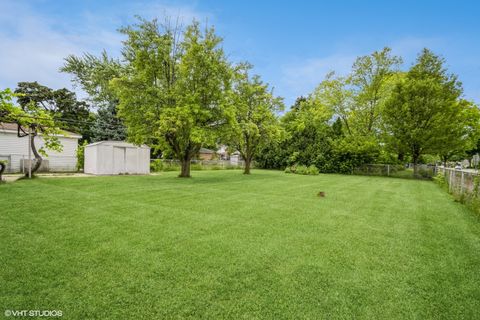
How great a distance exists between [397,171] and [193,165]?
59.6 feet

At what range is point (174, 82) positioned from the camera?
13062mm

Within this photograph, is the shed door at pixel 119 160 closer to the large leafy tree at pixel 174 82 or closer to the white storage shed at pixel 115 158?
the white storage shed at pixel 115 158

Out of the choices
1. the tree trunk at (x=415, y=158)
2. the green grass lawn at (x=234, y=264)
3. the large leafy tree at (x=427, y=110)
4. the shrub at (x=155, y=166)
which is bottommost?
the green grass lawn at (x=234, y=264)

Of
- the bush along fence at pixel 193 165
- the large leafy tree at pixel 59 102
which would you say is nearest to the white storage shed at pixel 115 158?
the bush along fence at pixel 193 165

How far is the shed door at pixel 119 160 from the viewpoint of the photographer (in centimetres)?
1490

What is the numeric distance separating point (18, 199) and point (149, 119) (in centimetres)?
659

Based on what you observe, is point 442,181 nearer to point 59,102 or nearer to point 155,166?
point 155,166

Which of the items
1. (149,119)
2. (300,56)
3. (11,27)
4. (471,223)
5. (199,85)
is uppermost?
(300,56)

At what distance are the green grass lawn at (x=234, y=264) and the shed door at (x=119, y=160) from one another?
995 cm

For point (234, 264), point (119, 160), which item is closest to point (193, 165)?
point (119, 160)

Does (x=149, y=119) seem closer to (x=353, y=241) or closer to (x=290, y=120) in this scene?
(x=353, y=241)

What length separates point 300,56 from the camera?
1680cm

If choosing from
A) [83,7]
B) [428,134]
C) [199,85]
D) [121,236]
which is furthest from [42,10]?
[428,134]

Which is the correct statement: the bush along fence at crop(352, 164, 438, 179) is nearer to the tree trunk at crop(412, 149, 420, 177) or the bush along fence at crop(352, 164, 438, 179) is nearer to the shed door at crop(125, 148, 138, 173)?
the tree trunk at crop(412, 149, 420, 177)
